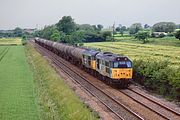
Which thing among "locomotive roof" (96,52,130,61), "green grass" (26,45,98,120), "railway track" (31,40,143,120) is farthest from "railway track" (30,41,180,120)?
"locomotive roof" (96,52,130,61)

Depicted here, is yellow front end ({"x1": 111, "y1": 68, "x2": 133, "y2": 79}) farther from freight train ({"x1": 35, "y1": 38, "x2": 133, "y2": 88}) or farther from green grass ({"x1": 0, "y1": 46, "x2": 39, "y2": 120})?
green grass ({"x1": 0, "y1": 46, "x2": 39, "y2": 120})

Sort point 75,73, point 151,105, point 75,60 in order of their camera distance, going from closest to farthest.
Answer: point 151,105
point 75,73
point 75,60

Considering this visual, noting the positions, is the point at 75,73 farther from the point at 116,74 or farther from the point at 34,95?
the point at 34,95

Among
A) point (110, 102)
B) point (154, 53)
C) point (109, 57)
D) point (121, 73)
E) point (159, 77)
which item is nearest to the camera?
point (110, 102)

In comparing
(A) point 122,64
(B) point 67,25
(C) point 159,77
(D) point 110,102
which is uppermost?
(A) point 122,64

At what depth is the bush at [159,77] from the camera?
2759 centimetres

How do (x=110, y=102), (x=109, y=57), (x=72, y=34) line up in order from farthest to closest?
(x=72, y=34), (x=109, y=57), (x=110, y=102)

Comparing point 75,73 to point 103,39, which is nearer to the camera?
point 75,73

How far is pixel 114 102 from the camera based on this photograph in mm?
26688

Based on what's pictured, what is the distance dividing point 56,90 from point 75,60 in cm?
2575

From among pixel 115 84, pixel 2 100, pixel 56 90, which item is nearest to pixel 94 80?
pixel 115 84

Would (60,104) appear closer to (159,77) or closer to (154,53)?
(159,77)

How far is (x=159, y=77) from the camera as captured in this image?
3002 centimetres

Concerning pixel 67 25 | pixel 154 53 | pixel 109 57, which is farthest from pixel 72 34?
pixel 109 57
